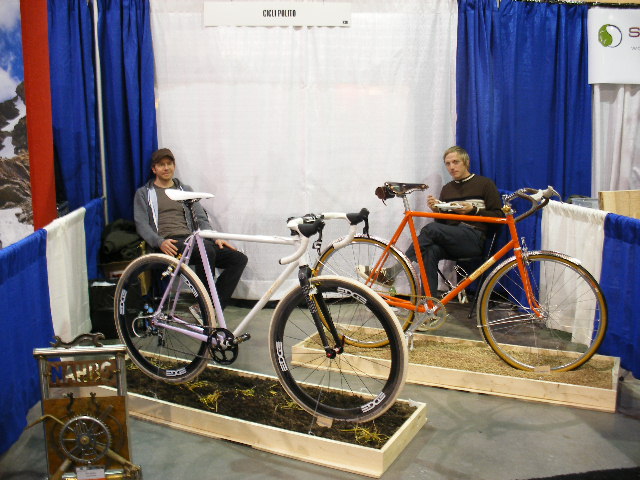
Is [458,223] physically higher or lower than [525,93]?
lower

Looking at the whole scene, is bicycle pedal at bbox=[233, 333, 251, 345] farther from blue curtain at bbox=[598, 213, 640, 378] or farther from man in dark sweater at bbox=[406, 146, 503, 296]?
blue curtain at bbox=[598, 213, 640, 378]

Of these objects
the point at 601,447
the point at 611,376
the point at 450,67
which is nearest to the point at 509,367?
the point at 611,376

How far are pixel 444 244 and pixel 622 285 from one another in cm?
119

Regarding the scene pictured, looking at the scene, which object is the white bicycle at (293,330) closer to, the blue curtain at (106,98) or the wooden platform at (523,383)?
the wooden platform at (523,383)

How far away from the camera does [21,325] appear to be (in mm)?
3332

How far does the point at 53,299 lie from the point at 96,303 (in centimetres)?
79

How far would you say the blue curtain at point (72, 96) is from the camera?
16.9 feet

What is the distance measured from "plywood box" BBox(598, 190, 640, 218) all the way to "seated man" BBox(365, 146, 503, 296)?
2.43 ft

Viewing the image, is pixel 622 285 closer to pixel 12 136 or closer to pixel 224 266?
pixel 224 266

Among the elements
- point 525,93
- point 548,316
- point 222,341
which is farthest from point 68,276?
point 525,93

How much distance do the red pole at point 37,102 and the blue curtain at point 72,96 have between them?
842mm

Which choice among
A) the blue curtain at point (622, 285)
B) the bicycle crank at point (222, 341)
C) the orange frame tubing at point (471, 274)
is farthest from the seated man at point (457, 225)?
the bicycle crank at point (222, 341)

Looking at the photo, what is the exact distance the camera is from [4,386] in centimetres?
309

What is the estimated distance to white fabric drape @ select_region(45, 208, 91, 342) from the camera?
397 centimetres
